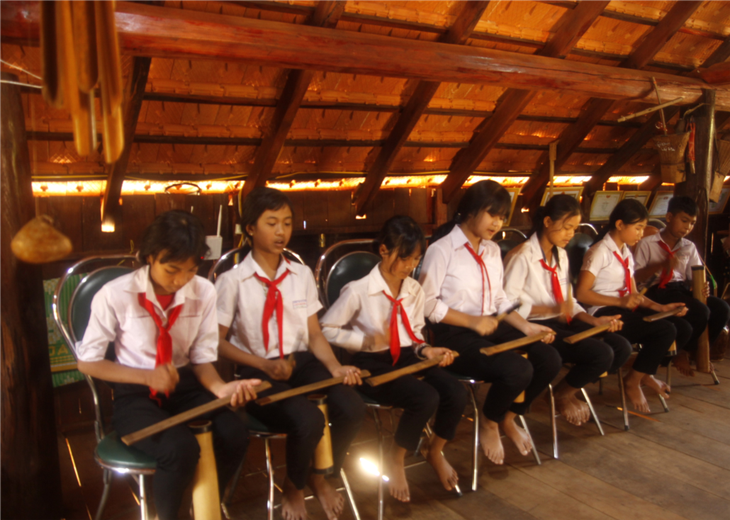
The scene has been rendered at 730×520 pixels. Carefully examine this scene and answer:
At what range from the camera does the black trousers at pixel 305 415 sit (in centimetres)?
181

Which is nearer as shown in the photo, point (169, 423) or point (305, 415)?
point (169, 423)

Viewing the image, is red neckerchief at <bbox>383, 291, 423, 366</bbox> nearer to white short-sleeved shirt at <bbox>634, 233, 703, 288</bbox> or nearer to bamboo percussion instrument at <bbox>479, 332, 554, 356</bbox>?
bamboo percussion instrument at <bbox>479, 332, 554, 356</bbox>

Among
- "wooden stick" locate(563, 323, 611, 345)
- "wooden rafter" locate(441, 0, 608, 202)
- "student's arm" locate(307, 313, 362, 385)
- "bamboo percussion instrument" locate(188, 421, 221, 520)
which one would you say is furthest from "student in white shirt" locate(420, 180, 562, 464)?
"wooden rafter" locate(441, 0, 608, 202)

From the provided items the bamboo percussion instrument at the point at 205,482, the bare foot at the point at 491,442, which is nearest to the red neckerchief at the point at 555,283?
the bare foot at the point at 491,442

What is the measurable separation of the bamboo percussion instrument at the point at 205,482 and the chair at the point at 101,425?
138 millimetres

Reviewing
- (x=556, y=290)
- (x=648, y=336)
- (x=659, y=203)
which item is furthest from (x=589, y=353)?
(x=659, y=203)

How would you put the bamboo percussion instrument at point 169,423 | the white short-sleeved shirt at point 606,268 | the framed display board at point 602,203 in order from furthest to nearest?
1. the framed display board at point 602,203
2. the white short-sleeved shirt at point 606,268
3. the bamboo percussion instrument at point 169,423

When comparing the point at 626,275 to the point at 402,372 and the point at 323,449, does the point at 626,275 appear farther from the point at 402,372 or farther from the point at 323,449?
the point at 323,449

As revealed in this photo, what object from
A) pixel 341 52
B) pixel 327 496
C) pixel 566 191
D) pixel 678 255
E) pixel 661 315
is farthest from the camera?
pixel 566 191

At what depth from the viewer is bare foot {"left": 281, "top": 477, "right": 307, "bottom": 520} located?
196 cm

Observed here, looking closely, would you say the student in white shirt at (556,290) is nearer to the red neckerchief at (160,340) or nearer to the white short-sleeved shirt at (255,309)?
the white short-sleeved shirt at (255,309)

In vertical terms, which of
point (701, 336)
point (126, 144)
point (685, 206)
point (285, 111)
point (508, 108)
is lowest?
point (701, 336)

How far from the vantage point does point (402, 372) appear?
2035mm

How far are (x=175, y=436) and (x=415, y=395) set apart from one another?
888 mm
